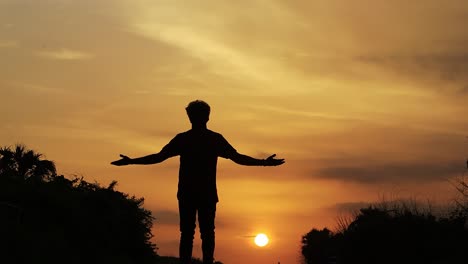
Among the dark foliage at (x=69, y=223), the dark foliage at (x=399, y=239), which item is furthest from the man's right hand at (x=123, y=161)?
the dark foliage at (x=399, y=239)

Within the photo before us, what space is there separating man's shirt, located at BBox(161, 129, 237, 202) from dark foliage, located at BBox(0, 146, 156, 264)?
18.2 feet

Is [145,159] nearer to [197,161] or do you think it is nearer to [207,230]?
[197,161]

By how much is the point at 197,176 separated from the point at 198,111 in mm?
1111

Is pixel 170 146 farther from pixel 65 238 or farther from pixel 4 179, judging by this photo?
pixel 4 179

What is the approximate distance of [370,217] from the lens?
1869 cm

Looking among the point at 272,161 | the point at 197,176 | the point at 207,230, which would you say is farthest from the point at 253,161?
the point at 207,230

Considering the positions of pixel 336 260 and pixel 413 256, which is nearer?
pixel 413 256

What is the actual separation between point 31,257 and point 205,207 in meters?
6.15

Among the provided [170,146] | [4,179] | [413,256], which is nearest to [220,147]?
[170,146]

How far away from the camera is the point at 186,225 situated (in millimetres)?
12719

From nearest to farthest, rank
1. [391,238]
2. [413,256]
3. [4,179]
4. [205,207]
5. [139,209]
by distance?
[205,207] → [413,256] → [391,238] → [4,179] → [139,209]

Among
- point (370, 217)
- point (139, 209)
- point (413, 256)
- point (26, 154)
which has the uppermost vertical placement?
point (26, 154)

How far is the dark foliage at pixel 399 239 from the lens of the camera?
621 inches

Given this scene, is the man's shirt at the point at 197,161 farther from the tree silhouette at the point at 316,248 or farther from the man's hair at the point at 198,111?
the tree silhouette at the point at 316,248
